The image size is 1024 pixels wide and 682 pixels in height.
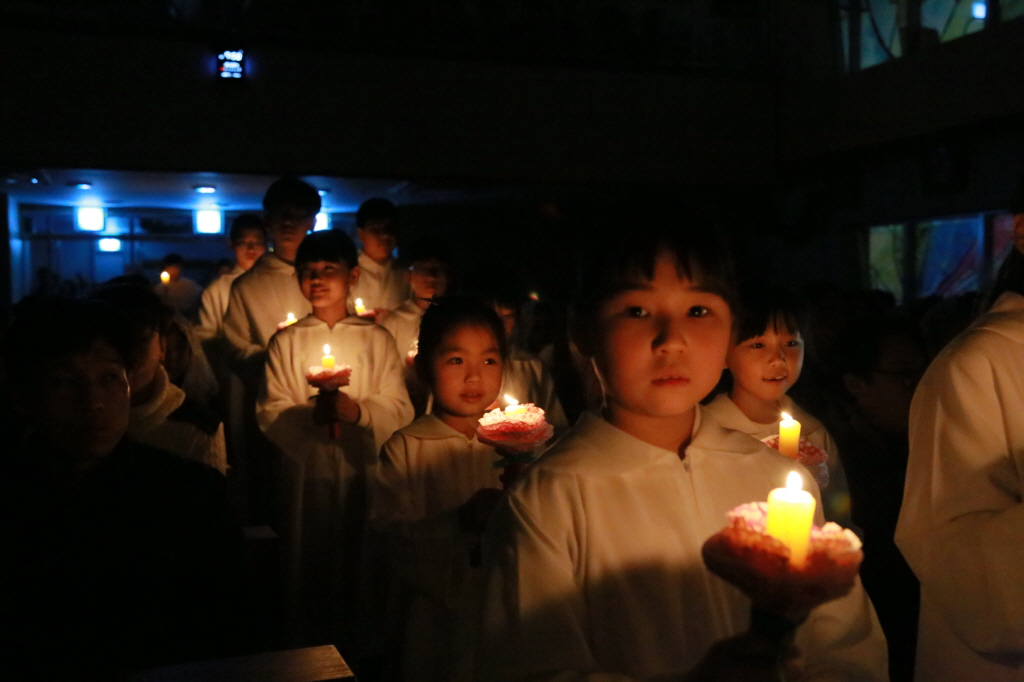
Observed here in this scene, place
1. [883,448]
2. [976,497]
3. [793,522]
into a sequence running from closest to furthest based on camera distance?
[793,522]
[976,497]
[883,448]

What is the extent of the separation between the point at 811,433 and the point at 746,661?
2347 millimetres

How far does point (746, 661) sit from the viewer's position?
54.2 inches

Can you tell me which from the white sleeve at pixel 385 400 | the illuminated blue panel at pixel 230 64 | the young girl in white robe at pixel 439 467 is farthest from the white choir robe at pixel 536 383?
the illuminated blue panel at pixel 230 64

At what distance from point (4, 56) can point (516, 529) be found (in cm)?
853

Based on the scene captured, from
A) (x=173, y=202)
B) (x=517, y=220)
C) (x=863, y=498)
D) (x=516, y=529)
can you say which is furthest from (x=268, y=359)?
(x=517, y=220)

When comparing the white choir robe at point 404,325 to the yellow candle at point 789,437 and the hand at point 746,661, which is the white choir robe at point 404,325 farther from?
the hand at point 746,661

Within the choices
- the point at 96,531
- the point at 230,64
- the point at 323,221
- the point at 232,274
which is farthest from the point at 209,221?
Result: the point at 96,531

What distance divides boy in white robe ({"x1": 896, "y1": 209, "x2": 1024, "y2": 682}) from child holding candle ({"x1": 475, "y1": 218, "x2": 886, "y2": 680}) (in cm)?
57

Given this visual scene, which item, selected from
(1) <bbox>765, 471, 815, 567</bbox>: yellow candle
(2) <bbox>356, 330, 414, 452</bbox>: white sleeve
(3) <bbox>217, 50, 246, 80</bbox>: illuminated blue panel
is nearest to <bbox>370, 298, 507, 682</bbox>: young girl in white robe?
(2) <bbox>356, 330, 414, 452</bbox>: white sleeve

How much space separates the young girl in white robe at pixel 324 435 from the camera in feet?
17.7

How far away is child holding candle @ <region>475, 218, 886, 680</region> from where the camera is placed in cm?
176

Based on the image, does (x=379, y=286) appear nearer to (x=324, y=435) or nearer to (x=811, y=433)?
(x=324, y=435)

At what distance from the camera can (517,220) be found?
648 inches

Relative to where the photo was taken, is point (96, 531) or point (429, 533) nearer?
point (96, 531)
